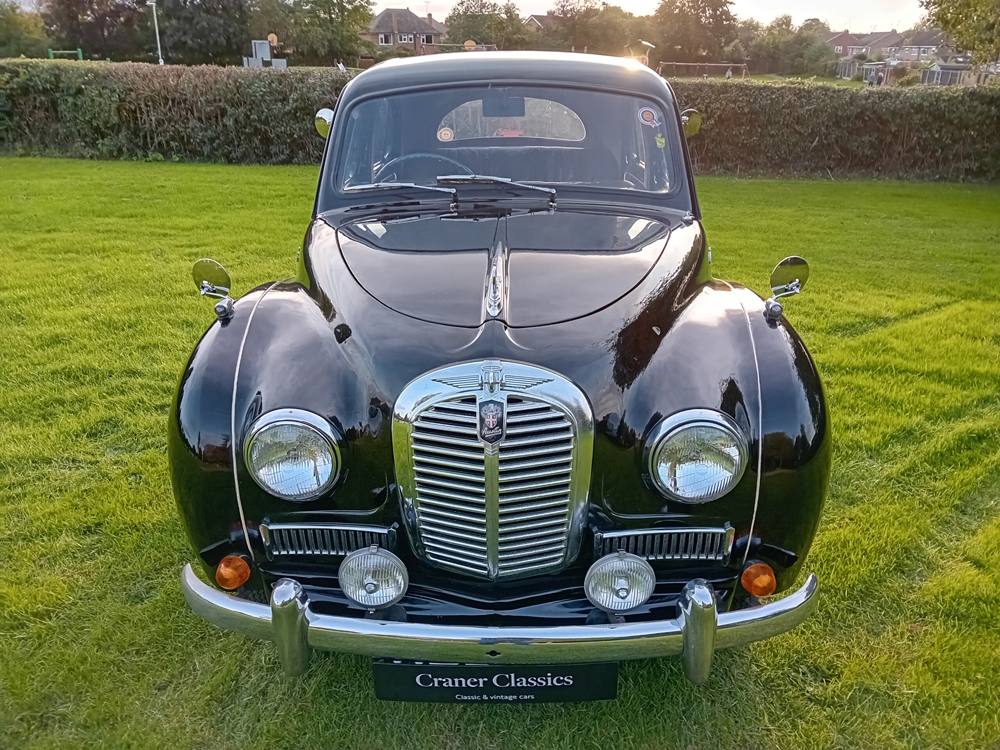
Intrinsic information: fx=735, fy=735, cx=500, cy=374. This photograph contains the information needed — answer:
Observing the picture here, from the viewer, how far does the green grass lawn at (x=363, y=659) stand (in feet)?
7.98

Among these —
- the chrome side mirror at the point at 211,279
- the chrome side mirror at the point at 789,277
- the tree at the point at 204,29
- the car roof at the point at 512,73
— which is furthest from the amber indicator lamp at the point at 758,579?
the tree at the point at 204,29

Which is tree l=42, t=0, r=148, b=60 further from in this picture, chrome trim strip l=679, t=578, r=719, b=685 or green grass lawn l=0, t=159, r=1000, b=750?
chrome trim strip l=679, t=578, r=719, b=685

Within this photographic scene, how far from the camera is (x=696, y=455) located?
198cm

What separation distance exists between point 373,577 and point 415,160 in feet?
6.25

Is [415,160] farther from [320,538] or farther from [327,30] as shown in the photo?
[327,30]

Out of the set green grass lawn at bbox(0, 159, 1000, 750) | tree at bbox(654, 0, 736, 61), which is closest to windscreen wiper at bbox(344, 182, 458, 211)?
green grass lawn at bbox(0, 159, 1000, 750)

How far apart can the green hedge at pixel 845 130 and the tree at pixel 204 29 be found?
31.0 metres

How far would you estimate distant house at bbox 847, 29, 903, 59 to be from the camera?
97.3m

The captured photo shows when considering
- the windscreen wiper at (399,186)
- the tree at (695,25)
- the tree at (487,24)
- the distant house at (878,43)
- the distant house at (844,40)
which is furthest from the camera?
the distant house at (844,40)

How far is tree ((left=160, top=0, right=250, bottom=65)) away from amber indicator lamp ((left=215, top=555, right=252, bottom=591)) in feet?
131

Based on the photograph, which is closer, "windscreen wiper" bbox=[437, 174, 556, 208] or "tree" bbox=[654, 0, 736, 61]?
"windscreen wiper" bbox=[437, 174, 556, 208]

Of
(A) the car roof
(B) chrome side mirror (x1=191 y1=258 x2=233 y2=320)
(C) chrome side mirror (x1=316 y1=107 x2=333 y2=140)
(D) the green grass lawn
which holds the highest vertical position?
(A) the car roof

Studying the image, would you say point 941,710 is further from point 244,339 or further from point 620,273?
point 244,339

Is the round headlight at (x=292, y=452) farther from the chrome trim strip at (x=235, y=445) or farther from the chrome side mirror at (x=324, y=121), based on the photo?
the chrome side mirror at (x=324, y=121)
